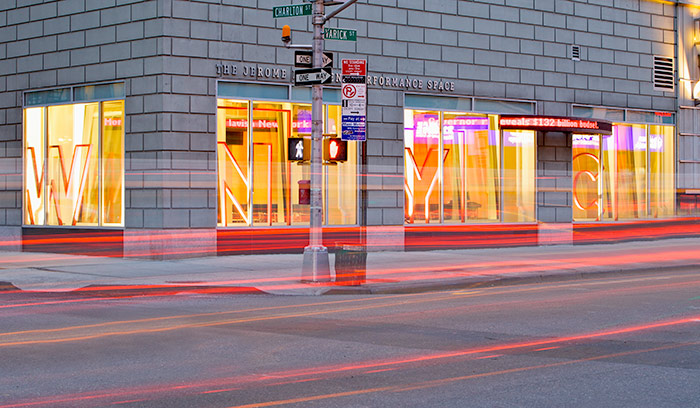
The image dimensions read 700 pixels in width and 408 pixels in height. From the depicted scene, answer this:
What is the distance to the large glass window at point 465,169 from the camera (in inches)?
982

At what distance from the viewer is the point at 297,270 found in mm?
18594

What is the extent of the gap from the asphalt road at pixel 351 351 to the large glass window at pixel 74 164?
7.71m

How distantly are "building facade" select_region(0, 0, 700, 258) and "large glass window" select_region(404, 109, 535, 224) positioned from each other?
5 centimetres

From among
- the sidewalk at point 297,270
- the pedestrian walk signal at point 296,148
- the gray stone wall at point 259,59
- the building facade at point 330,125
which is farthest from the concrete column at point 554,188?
the pedestrian walk signal at point 296,148

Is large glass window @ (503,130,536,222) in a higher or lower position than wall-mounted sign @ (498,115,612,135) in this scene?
lower

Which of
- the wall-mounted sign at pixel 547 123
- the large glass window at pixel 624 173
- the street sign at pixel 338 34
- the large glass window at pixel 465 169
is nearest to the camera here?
the street sign at pixel 338 34

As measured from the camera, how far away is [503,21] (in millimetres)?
26109

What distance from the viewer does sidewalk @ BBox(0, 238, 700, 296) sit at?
51.9ft

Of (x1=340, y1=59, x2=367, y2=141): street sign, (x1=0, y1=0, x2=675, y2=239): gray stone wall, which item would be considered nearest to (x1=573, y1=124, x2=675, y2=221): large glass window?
(x1=0, y1=0, x2=675, y2=239): gray stone wall

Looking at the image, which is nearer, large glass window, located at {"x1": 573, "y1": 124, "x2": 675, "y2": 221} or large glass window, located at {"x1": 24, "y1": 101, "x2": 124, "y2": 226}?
large glass window, located at {"x1": 24, "y1": 101, "x2": 124, "y2": 226}

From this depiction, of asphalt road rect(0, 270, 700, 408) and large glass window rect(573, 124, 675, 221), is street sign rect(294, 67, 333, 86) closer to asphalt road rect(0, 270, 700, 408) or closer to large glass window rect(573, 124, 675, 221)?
asphalt road rect(0, 270, 700, 408)

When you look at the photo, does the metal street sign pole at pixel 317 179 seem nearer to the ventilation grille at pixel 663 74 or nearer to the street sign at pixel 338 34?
the street sign at pixel 338 34

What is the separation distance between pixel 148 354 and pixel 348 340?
234 centimetres

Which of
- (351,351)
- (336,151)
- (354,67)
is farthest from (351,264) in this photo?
(351,351)
